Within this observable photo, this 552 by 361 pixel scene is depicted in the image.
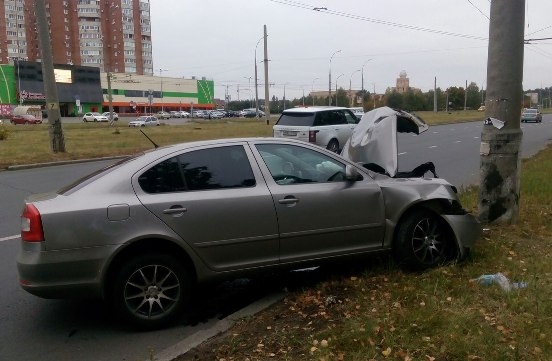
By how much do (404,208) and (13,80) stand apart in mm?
92010

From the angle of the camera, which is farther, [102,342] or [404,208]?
[404,208]

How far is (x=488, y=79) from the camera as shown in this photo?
644 cm

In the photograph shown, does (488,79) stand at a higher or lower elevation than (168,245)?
higher

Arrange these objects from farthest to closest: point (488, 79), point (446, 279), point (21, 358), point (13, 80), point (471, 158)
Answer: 1. point (13, 80)
2. point (471, 158)
3. point (488, 79)
4. point (446, 279)
5. point (21, 358)

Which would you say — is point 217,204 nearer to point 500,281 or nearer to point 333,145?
point 500,281

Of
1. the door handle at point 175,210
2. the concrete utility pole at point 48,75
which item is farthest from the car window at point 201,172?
the concrete utility pole at point 48,75

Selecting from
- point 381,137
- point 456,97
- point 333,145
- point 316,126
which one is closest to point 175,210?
point 381,137

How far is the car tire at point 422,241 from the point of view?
5.00 meters

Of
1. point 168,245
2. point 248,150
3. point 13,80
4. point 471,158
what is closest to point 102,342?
point 168,245

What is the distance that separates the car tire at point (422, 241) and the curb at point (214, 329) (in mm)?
1235

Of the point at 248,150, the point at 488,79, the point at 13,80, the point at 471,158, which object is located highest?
the point at 13,80

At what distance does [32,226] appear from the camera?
3.93 m

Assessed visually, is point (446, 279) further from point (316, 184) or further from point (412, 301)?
point (316, 184)

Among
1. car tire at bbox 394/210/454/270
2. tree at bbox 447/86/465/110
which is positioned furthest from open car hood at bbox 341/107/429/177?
tree at bbox 447/86/465/110
